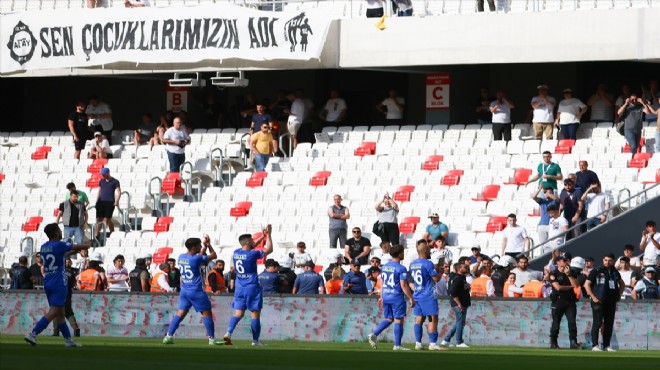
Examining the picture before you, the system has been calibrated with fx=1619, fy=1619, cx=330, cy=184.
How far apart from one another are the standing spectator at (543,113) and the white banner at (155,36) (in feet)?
14.6

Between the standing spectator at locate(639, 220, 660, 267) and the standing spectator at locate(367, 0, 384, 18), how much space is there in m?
8.59

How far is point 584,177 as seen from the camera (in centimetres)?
2741

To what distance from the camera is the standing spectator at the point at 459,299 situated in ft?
77.0

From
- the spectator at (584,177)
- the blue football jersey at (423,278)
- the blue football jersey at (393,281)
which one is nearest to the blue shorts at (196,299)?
the blue football jersey at (393,281)

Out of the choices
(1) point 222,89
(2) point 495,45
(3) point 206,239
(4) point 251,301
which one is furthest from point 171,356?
(1) point 222,89

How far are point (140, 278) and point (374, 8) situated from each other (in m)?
8.32

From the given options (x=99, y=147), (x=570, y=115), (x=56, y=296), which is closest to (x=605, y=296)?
(x=56, y=296)

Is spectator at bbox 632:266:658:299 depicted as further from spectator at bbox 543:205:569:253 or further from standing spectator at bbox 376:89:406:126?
standing spectator at bbox 376:89:406:126

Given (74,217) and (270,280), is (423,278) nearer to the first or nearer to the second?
(270,280)

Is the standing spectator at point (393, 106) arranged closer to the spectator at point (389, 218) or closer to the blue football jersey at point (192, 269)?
the spectator at point (389, 218)

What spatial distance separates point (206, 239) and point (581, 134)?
814cm

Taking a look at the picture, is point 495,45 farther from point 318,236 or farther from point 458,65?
point 318,236

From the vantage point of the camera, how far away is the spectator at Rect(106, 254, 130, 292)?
1080 inches

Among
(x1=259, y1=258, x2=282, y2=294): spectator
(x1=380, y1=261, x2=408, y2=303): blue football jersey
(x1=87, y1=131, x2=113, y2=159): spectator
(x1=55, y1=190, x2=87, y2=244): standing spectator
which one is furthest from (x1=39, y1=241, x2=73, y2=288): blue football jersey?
(x1=87, y1=131, x2=113, y2=159): spectator
